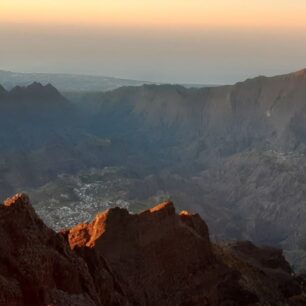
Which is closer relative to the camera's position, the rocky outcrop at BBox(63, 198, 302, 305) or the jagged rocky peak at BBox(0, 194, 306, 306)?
the jagged rocky peak at BBox(0, 194, 306, 306)

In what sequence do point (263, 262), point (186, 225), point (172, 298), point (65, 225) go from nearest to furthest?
point (172, 298)
point (186, 225)
point (263, 262)
point (65, 225)

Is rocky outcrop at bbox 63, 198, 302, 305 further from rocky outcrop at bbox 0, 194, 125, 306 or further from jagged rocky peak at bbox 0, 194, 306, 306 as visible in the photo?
rocky outcrop at bbox 0, 194, 125, 306

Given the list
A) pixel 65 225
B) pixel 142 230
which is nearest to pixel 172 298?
pixel 142 230

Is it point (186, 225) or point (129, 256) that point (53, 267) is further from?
point (186, 225)

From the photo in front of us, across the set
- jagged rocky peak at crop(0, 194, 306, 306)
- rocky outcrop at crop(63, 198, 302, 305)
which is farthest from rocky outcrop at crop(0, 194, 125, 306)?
rocky outcrop at crop(63, 198, 302, 305)

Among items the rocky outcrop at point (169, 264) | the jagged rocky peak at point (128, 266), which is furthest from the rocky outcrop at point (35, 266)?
the rocky outcrop at point (169, 264)

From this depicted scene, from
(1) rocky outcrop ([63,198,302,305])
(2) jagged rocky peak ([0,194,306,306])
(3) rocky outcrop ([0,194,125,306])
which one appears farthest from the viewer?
(1) rocky outcrop ([63,198,302,305])

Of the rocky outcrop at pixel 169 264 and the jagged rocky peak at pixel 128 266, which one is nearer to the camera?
the jagged rocky peak at pixel 128 266

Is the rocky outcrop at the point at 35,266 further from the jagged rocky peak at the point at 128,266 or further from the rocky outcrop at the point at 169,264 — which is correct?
the rocky outcrop at the point at 169,264
